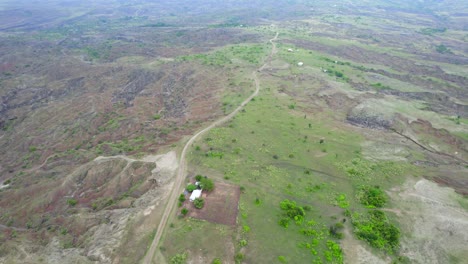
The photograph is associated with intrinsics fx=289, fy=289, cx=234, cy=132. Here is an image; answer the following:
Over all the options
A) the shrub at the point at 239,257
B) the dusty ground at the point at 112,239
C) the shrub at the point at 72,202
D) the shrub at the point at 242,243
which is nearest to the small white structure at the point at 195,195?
the dusty ground at the point at 112,239

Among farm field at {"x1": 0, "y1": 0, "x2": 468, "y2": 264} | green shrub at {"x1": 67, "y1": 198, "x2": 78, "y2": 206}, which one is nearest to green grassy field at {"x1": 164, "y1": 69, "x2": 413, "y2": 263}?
farm field at {"x1": 0, "y1": 0, "x2": 468, "y2": 264}

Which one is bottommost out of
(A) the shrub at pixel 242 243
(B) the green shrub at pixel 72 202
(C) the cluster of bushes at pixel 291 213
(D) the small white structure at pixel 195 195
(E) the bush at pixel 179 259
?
(B) the green shrub at pixel 72 202

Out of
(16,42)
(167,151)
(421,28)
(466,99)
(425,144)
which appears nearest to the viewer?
(167,151)

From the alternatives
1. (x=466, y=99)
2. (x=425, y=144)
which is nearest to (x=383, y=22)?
(x=466, y=99)

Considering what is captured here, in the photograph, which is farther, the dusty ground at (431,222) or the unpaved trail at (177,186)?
the unpaved trail at (177,186)

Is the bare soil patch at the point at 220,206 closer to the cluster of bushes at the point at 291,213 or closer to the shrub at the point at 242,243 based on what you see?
the shrub at the point at 242,243

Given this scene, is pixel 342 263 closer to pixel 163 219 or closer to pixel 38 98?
pixel 163 219

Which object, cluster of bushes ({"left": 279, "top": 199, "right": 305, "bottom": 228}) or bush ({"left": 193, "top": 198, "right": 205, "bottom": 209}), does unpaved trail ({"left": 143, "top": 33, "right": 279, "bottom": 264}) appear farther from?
cluster of bushes ({"left": 279, "top": 199, "right": 305, "bottom": 228})

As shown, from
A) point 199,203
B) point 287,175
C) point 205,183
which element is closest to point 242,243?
point 199,203
